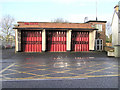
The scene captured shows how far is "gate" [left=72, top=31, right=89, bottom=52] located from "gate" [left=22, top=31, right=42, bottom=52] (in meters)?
6.09

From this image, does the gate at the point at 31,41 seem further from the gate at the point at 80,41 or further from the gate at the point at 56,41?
the gate at the point at 80,41

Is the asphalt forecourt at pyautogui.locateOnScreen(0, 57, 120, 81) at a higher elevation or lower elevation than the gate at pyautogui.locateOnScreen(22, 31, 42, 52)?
lower

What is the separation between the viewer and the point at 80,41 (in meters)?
25.8

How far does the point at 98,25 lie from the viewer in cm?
2816

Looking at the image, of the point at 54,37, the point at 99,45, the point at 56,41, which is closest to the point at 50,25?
the point at 54,37

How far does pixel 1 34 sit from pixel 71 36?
29207 mm

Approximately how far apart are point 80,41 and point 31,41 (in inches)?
346

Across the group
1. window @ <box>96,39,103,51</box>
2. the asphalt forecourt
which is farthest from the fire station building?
the asphalt forecourt

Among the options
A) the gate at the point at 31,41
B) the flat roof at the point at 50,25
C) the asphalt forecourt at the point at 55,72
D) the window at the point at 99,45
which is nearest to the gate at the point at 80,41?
the flat roof at the point at 50,25

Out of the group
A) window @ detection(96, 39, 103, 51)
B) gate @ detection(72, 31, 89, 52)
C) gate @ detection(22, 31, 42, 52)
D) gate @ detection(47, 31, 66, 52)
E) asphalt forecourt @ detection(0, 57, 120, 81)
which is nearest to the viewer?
asphalt forecourt @ detection(0, 57, 120, 81)

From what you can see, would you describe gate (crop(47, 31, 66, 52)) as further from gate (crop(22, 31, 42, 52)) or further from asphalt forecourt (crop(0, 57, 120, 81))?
asphalt forecourt (crop(0, 57, 120, 81))

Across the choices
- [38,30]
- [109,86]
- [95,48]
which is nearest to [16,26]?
[38,30]

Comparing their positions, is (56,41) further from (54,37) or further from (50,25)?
(50,25)

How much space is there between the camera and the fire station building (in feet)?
79.6
